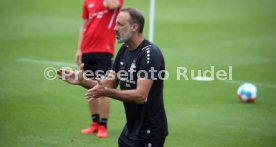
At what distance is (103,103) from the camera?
10.9m

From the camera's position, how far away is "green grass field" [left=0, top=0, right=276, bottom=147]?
11.0 metres

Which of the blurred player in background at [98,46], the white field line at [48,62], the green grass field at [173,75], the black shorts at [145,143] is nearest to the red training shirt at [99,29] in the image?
the blurred player in background at [98,46]

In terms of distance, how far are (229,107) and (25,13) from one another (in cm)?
1306

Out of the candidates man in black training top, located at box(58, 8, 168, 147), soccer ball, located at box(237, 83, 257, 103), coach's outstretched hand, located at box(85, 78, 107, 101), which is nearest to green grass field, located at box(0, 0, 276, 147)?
soccer ball, located at box(237, 83, 257, 103)

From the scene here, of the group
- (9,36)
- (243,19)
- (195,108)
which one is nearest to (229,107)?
(195,108)

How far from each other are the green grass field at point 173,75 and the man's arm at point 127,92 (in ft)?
11.7

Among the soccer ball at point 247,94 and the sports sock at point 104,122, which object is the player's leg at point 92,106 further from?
the soccer ball at point 247,94

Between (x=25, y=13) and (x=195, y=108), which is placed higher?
(x=25, y=13)

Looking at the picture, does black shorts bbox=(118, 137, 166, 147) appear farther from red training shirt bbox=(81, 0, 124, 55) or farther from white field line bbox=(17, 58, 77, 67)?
white field line bbox=(17, 58, 77, 67)

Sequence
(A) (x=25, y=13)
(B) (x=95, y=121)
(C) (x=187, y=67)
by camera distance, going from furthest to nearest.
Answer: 1. (A) (x=25, y=13)
2. (C) (x=187, y=67)
3. (B) (x=95, y=121)

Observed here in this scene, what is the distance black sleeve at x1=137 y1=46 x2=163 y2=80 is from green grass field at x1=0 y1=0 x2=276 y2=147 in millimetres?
3523

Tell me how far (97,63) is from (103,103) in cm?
79

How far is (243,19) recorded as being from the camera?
25.2m

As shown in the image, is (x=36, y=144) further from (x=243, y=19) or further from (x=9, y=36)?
(x=243, y=19)
